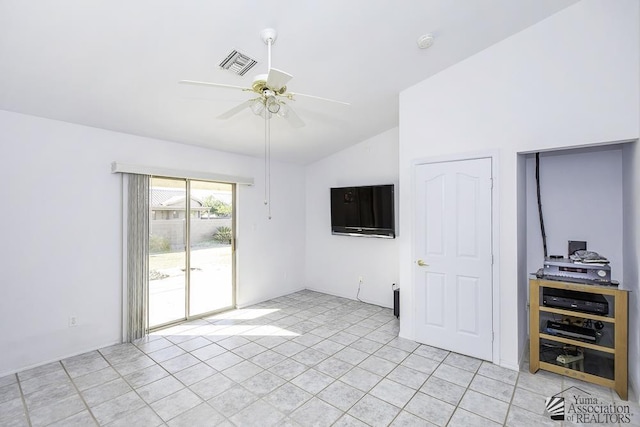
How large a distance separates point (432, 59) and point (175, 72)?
101 inches

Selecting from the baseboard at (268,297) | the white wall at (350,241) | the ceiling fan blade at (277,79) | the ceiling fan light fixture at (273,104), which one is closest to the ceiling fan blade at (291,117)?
the ceiling fan light fixture at (273,104)

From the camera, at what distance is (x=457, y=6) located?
243 centimetres

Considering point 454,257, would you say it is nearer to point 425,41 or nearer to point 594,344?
point 594,344

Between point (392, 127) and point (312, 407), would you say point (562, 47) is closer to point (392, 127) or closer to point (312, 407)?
point (392, 127)

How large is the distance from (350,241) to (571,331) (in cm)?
328

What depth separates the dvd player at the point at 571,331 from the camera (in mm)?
2768

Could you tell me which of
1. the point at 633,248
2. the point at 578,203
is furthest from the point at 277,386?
the point at 578,203

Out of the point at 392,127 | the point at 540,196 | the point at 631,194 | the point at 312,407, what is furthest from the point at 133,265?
the point at 631,194

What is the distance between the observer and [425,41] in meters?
2.78

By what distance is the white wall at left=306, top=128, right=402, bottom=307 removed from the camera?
4.99 metres

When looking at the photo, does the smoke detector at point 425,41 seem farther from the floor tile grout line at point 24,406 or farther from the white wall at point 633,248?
the floor tile grout line at point 24,406

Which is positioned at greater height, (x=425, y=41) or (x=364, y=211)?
(x=425, y=41)

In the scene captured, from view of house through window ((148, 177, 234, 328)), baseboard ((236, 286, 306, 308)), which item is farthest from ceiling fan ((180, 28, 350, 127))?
baseboard ((236, 286, 306, 308))

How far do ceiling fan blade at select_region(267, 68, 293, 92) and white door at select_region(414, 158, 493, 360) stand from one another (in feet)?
7.22
